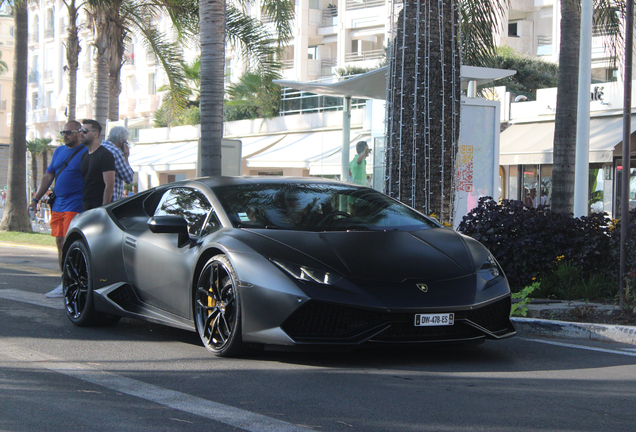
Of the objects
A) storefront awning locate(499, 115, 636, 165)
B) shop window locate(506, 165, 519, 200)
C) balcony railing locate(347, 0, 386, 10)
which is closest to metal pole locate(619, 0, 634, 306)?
storefront awning locate(499, 115, 636, 165)

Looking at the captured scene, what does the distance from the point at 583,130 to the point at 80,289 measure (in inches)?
406

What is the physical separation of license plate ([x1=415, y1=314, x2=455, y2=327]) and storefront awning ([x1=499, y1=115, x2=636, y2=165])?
64.2ft

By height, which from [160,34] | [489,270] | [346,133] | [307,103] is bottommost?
[489,270]

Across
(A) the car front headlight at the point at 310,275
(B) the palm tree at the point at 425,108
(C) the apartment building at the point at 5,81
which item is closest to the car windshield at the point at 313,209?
(A) the car front headlight at the point at 310,275

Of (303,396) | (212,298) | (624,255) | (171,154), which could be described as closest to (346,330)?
(303,396)

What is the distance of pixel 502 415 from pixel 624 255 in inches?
142

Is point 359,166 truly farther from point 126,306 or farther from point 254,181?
point 126,306

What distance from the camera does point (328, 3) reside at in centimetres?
4703

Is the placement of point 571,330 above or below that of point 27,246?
above

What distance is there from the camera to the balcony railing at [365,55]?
43375 millimetres

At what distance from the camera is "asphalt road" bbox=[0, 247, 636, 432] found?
3.77 m

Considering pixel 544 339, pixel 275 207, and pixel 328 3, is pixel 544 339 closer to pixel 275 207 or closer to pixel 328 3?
pixel 275 207

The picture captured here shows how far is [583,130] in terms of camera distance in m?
14.2

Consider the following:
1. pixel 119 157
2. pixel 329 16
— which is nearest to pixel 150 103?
pixel 329 16
